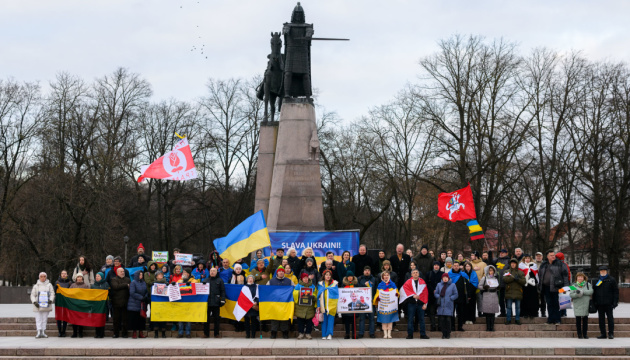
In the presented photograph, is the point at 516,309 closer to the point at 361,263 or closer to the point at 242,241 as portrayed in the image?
the point at 361,263

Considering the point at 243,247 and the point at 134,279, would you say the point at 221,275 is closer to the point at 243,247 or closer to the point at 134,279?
the point at 243,247

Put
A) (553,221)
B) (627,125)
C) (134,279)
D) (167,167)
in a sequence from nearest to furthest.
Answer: (134,279) → (167,167) → (627,125) → (553,221)

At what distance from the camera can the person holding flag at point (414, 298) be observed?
626 inches

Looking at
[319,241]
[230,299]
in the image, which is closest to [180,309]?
[230,299]

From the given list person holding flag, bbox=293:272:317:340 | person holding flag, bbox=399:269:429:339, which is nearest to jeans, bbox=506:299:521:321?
person holding flag, bbox=399:269:429:339

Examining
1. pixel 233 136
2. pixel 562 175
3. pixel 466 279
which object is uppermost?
pixel 233 136

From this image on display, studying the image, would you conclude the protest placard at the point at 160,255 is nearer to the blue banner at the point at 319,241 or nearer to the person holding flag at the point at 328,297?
the blue banner at the point at 319,241

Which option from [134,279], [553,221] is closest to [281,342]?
[134,279]

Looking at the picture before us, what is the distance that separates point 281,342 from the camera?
604 inches

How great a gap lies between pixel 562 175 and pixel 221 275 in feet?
87.2

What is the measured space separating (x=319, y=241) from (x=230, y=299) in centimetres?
455

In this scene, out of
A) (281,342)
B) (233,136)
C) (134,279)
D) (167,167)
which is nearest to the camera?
(281,342)

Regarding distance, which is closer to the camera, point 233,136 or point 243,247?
point 243,247

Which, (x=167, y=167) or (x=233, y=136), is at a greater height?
(x=233, y=136)
